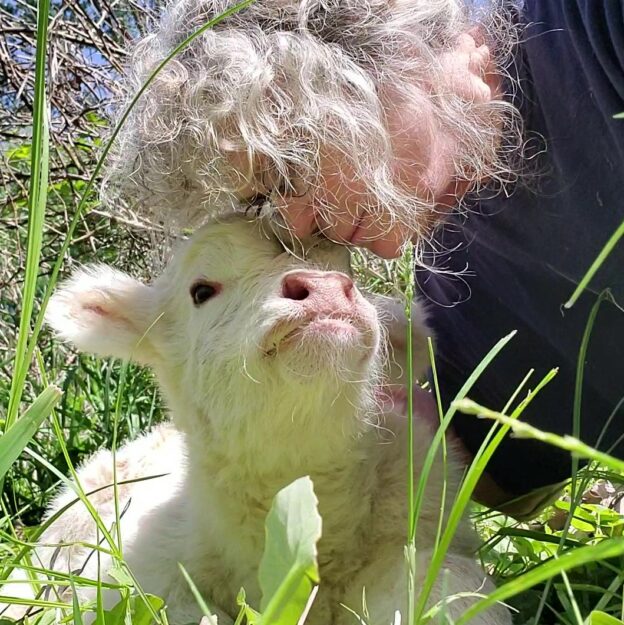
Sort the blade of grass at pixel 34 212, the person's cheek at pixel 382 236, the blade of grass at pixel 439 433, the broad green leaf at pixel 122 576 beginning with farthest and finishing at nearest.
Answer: the person's cheek at pixel 382 236
the broad green leaf at pixel 122 576
the blade of grass at pixel 34 212
the blade of grass at pixel 439 433

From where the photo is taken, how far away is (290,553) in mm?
994

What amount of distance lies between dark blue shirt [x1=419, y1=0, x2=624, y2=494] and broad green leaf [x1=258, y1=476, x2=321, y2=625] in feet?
4.67

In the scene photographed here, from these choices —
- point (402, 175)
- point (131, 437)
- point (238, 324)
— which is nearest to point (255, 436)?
point (238, 324)

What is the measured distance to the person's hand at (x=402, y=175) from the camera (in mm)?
2051

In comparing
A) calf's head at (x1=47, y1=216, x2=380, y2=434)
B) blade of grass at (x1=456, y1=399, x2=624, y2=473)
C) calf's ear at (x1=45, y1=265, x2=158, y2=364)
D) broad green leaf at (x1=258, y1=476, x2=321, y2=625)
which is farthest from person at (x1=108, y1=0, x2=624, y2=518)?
blade of grass at (x1=456, y1=399, x2=624, y2=473)

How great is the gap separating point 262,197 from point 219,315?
33cm

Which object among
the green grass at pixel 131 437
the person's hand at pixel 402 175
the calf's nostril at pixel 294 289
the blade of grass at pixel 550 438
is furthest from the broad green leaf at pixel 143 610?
the person's hand at pixel 402 175

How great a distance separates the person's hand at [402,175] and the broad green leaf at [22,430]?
0.91 meters

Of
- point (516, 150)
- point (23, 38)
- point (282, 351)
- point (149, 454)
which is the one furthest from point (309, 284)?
point (23, 38)

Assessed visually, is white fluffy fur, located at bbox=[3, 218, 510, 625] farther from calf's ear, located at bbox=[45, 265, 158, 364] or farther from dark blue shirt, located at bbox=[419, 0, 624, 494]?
dark blue shirt, located at bbox=[419, 0, 624, 494]

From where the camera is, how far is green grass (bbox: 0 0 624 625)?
3.68 feet

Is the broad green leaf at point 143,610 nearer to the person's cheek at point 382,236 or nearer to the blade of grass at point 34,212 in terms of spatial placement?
the blade of grass at point 34,212

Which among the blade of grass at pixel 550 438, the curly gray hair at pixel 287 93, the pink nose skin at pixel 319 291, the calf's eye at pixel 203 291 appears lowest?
the calf's eye at pixel 203 291

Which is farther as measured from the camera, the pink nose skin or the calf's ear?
the calf's ear
